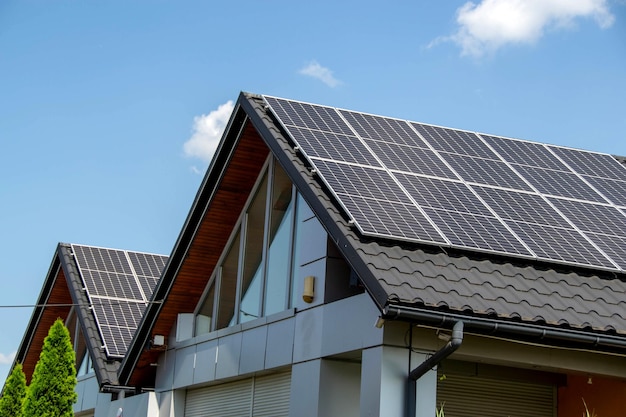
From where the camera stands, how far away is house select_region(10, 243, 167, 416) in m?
23.1

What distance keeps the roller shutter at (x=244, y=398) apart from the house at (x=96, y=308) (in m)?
3.27

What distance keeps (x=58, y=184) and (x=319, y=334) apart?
1450cm

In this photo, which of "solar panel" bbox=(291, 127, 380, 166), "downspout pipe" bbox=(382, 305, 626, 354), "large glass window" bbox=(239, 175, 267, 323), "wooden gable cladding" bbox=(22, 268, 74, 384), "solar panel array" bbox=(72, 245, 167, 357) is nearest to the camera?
"downspout pipe" bbox=(382, 305, 626, 354)

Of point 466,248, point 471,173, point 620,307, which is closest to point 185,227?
point 471,173

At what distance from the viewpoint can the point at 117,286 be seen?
25.7 m

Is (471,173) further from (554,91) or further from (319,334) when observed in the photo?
(554,91)

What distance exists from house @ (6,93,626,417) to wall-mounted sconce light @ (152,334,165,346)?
3.15 ft

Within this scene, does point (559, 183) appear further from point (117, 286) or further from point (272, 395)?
point (117, 286)

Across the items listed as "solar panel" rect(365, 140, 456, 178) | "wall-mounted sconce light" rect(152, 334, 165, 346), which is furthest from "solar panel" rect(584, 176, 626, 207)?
"wall-mounted sconce light" rect(152, 334, 165, 346)

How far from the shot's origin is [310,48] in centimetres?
2095

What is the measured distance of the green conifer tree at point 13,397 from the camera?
25.1 meters

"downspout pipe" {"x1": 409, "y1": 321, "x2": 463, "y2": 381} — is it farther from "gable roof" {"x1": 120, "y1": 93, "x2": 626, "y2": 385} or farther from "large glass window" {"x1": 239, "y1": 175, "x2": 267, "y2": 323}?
"large glass window" {"x1": 239, "y1": 175, "x2": 267, "y2": 323}

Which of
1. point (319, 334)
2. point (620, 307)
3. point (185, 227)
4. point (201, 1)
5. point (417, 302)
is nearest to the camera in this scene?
point (417, 302)

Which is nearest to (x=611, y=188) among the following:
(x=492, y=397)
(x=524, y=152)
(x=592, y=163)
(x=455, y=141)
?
(x=592, y=163)
